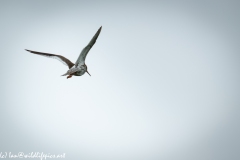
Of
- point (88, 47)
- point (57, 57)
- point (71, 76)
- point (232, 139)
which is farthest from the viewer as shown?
point (232, 139)

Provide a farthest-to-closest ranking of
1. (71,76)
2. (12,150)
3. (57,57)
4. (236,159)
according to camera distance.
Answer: (236,159), (12,150), (57,57), (71,76)

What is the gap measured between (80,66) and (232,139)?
187497 mm

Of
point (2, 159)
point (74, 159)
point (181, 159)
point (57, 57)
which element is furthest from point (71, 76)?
point (181, 159)

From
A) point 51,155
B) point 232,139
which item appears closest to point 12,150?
point 51,155

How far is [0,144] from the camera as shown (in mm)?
91500

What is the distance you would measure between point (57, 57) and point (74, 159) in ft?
273

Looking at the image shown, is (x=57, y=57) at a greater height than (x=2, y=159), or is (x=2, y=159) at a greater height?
(x=2, y=159)

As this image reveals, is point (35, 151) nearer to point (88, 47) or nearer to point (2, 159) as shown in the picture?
point (2, 159)

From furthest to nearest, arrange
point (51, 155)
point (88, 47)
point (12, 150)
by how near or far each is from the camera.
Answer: point (51, 155), point (12, 150), point (88, 47)

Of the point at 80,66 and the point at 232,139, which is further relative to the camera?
the point at 232,139

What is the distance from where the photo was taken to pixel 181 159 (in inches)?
4188

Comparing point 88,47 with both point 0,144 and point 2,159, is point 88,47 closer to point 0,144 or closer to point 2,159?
point 2,159

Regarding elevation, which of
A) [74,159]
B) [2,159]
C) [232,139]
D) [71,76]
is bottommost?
[71,76]

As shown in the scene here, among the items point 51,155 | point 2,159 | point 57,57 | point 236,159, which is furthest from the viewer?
point 236,159
